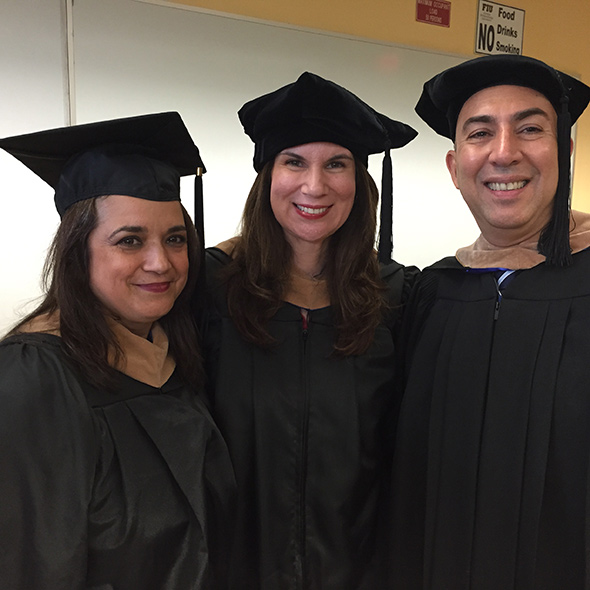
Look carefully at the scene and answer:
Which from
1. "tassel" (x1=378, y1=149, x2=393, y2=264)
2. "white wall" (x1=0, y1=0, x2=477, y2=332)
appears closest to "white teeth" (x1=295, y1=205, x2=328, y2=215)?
"tassel" (x1=378, y1=149, x2=393, y2=264)

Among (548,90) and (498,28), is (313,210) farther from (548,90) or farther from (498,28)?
(498,28)

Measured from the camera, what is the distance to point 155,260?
1.35 m

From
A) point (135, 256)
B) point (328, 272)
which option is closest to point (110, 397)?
point (135, 256)

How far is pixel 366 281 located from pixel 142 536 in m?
1.03

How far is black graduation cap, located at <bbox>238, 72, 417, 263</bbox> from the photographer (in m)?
1.62

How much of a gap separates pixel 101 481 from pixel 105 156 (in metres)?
0.83

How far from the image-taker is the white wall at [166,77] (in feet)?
8.44

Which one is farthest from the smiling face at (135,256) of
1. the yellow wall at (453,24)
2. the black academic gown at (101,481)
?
the yellow wall at (453,24)

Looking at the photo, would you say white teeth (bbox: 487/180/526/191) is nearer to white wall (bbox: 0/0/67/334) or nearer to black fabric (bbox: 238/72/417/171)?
black fabric (bbox: 238/72/417/171)

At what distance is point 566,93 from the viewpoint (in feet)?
4.87

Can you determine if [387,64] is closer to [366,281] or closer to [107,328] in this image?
[366,281]

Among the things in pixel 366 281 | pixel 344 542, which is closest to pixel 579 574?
pixel 344 542

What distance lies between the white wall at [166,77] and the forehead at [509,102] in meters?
1.88

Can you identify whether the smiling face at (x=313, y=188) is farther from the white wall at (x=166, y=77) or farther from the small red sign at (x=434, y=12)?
the small red sign at (x=434, y=12)
